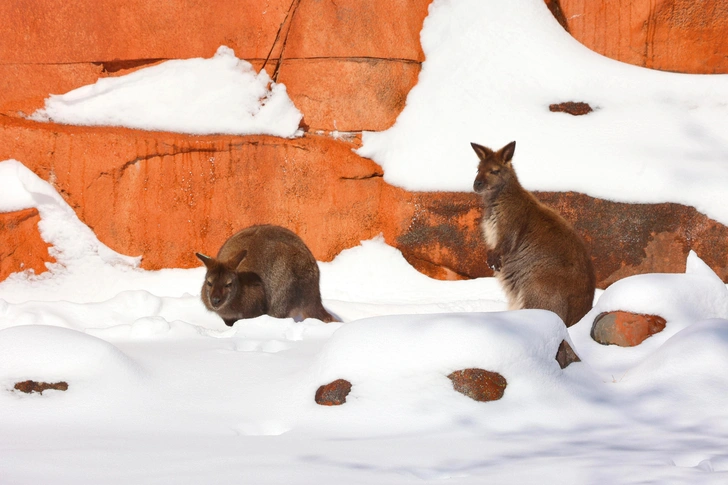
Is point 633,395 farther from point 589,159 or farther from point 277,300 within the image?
point 589,159

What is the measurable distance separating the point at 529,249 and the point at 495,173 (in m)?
0.95

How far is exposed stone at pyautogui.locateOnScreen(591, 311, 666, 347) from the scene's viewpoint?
5.93 meters

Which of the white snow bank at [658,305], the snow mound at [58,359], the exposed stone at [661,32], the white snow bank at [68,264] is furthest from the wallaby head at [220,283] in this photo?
the exposed stone at [661,32]

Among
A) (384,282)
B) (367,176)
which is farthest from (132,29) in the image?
(384,282)

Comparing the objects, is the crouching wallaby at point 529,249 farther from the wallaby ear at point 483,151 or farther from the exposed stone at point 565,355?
the exposed stone at point 565,355

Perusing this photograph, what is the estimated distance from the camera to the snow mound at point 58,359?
4.76 meters

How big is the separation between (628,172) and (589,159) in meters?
0.49

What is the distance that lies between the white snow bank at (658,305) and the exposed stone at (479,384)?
126 centimetres

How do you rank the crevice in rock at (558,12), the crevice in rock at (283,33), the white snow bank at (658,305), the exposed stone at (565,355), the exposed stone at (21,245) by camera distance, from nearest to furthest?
the exposed stone at (565,355) → the white snow bank at (658,305) → the exposed stone at (21,245) → the crevice in rock at (283,33) → the crevice in rock at (558,12)

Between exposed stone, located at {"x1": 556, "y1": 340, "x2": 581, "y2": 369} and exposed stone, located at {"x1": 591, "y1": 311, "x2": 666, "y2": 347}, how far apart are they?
33.3 inches

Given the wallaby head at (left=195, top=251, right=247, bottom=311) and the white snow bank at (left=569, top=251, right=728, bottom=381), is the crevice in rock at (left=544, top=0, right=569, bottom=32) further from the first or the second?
the wallaby head at (left=195, top=251, right=247, bottom=311)

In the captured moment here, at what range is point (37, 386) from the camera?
4.71 metres

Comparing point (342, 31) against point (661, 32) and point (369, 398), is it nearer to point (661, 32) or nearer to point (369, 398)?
point (661, 32)

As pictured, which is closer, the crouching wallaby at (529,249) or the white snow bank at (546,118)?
the crouching wallaby at (529,249)
